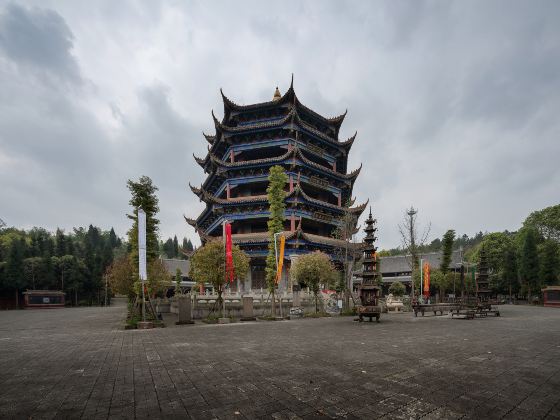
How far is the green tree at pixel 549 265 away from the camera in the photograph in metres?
43.8

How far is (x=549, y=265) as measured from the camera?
4406 cm

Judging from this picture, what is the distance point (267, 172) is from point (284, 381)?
3451 cm

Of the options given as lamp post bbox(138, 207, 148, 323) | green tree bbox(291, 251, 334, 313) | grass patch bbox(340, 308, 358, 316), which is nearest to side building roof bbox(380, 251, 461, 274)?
grass patch bbox(340, 308, 358, 316)

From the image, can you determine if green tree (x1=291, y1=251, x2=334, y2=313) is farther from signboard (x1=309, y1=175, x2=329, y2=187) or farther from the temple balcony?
the temple balcony

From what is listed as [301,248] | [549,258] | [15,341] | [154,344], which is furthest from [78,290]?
[549,258]

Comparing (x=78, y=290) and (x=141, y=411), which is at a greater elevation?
(x=141, y=411)

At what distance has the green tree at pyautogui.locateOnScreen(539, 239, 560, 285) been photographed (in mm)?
43844

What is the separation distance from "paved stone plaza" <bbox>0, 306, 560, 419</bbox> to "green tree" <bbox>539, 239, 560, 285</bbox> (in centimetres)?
4485

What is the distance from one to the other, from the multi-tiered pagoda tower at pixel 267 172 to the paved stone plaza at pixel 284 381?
2550 centimetres

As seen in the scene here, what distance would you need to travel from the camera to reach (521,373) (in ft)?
21.6

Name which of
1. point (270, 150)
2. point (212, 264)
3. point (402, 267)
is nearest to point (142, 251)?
point (212, 264)

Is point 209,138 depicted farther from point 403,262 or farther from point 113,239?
point 113,239

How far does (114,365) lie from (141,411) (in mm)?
3651

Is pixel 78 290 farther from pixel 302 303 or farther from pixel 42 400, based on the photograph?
pixel 42 400
